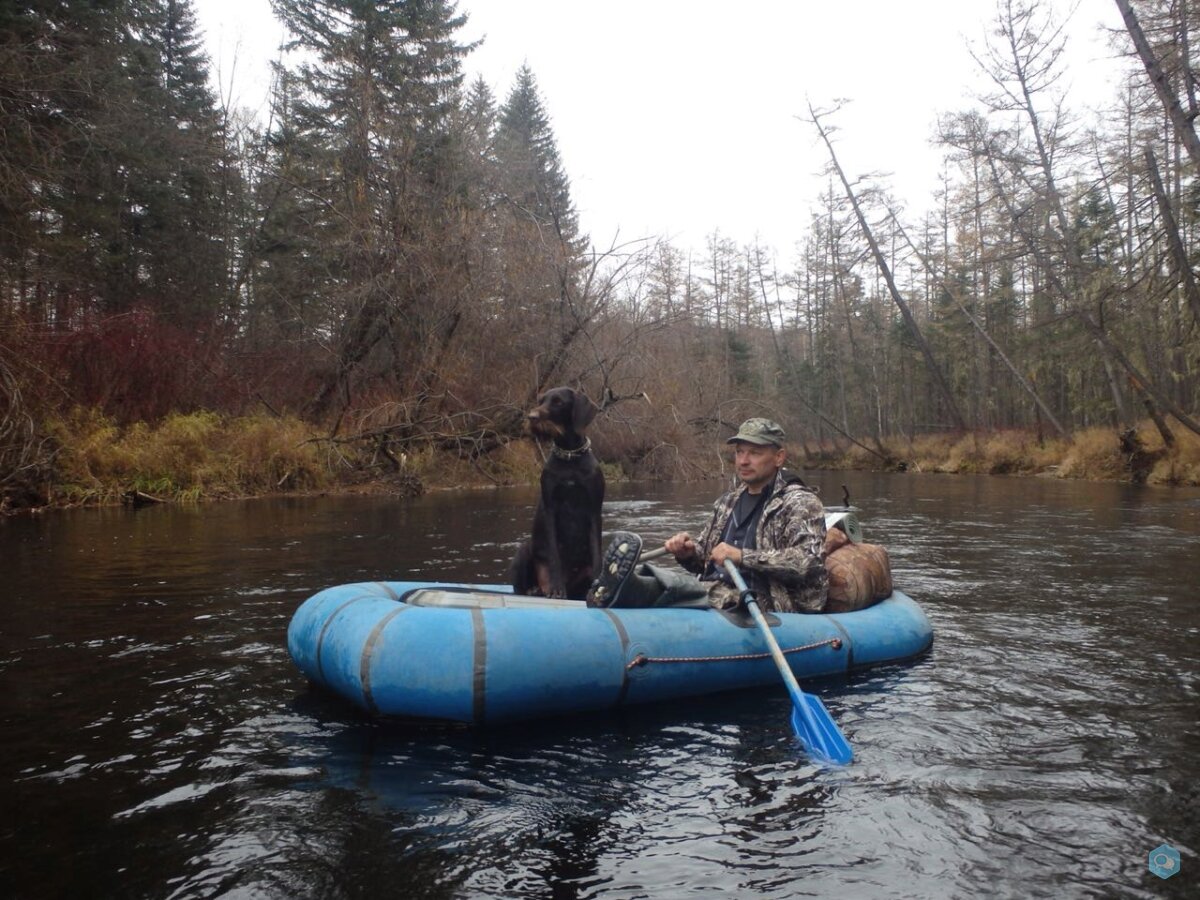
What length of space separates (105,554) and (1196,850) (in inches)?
328

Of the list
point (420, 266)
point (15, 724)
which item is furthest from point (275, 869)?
point (420, 266)

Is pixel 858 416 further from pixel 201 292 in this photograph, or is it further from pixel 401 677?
pixel 401 677

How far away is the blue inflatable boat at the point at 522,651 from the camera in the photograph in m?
3.54

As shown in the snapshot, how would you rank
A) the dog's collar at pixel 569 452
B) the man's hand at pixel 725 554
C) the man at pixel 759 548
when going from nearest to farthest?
1. the man at pixel 759 548
2. the man's hand at pixel 725 554
3. the dog's collar at pixel 569 452

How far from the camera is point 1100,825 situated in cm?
285

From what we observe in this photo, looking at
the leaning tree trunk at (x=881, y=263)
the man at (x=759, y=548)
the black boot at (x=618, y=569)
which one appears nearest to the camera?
the black boot at (x=618, y=569)

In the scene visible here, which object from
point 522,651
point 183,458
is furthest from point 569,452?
point 183,458

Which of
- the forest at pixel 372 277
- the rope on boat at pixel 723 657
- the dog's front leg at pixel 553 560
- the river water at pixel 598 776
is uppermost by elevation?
the forest at pixel 372 277

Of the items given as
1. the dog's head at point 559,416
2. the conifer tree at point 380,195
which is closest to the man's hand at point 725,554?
the dog's head at point 559,416

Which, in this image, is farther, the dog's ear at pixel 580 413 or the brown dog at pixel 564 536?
the dog's ear at pixel 580 413

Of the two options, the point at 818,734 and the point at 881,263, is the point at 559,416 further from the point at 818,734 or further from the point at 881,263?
the point at 881,263

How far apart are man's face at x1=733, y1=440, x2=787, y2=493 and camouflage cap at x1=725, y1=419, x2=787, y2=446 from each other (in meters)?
0.02

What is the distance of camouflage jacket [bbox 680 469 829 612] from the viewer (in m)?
4.50

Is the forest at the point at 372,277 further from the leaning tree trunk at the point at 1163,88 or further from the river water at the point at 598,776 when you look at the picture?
the river water at the point at 598,776
